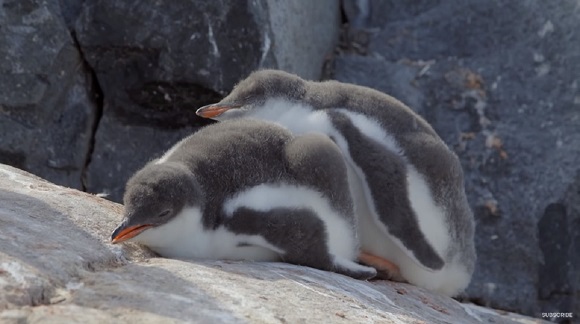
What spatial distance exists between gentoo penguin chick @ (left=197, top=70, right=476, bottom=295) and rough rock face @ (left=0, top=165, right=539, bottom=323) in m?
0.32

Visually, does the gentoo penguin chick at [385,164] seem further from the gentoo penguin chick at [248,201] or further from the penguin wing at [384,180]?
the gentoo penguin chick at [248,201]

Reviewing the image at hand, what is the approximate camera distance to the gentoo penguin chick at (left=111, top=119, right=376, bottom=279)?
120 inches

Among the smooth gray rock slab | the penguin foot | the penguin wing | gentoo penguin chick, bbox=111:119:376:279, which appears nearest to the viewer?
gentoo penguin chick, bbox=111:119:376:279

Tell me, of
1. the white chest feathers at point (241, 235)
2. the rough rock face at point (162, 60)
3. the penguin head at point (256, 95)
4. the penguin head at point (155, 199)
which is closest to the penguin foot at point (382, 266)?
the white chest feathers at point (241, 235)

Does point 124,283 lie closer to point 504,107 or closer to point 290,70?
point 290,70

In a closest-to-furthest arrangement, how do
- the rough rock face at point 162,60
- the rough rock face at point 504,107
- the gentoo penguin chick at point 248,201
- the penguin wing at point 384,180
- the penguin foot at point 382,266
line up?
the gentoo penguin chick at point 248,201, the penguin wing at point 384,180, the penguin foot at point 382,266, the rough rock face at point 162,60, the rough rock face at point 504,107

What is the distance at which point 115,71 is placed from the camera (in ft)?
17.7

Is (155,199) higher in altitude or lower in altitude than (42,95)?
lower

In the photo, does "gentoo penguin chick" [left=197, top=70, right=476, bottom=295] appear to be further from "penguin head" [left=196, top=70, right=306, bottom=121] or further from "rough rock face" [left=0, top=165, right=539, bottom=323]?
"rough rock face" [left=0, top=165, right=539, bottom=323]

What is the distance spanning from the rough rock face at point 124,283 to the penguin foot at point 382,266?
27cm

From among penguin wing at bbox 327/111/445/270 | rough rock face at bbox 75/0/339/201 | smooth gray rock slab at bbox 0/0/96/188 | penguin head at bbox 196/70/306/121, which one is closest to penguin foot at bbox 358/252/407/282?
penguin wing at bbox 327/111/445/270

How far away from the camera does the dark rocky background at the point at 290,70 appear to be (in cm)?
522

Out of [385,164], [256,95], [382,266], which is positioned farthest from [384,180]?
[256,95]

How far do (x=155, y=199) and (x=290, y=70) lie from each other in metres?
2.69
